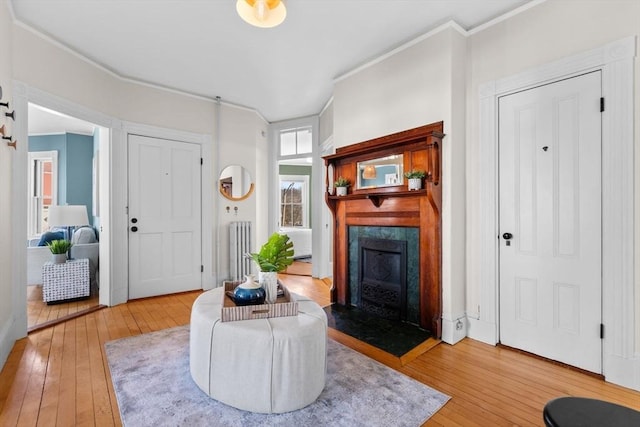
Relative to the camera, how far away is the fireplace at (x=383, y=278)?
292 cm

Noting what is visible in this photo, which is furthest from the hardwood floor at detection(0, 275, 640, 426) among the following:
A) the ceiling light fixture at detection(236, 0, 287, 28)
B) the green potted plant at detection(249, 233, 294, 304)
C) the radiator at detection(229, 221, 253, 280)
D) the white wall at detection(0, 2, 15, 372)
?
the ceiling light fixture at detection(236, 0, 287, 28)

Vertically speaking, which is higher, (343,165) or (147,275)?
(343,165)

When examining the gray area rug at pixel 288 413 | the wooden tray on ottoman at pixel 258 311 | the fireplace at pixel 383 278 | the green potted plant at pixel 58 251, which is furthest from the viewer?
the green potted plant at pixel 58 251

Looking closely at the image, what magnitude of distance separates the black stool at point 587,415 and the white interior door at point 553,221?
1.43m

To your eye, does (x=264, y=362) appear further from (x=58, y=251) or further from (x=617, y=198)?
(x=58, y=251)

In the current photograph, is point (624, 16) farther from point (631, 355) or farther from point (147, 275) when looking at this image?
point (147, 275)

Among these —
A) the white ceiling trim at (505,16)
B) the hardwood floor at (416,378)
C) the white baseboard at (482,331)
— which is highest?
the white ceiling trim at (505,16)

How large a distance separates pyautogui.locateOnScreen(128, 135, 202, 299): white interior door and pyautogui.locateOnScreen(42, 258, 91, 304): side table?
63 centimetres

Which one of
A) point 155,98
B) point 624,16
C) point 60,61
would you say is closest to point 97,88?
point 60,61

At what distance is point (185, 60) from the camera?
10.7ft

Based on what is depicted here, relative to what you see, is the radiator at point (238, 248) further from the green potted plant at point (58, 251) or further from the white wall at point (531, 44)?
the white wall at point (531, 44)

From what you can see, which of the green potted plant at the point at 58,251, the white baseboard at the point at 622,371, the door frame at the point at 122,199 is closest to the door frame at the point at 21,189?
the door frame at the point at 122,199

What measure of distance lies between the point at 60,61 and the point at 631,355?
5.12 meters

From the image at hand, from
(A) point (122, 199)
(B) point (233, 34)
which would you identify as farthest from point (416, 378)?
(A) point (122, 199)
